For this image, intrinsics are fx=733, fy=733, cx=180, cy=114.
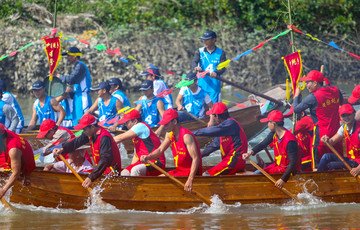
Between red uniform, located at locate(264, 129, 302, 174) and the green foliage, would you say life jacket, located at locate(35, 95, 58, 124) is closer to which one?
red uniform, located at locate(264, 129, 302, 174)

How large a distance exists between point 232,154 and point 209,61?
15.6 ft

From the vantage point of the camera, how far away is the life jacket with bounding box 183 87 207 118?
15.0 meters

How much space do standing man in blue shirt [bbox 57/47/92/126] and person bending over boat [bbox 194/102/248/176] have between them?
17.7ft

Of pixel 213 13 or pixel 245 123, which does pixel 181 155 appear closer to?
pixel 245 123

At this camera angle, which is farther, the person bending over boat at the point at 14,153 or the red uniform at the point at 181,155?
the red uniform at the point at 181,155

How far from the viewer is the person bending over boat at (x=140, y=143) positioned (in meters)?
10.6

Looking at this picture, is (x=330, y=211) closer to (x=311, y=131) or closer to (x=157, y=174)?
(x=311, y=131)

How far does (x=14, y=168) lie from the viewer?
32.5ft

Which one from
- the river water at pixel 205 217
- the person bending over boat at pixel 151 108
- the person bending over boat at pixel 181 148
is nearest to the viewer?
the river water at pixel 205 217

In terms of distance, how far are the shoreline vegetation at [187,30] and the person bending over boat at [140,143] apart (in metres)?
A: 14.2

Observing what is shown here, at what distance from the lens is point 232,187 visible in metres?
10.3

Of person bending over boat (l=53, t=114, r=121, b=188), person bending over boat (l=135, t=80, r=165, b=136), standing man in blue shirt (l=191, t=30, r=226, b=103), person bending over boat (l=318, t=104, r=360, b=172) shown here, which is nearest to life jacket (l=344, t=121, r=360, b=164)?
person bending over boat (l=318, t=104, r=360, b=172)

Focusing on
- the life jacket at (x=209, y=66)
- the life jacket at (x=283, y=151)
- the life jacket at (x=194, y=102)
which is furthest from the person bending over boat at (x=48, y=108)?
the life jacket at (x=283, y=151)

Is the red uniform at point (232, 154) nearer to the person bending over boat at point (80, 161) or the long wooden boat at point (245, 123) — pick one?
the person bending over boat at point (80, 161)
